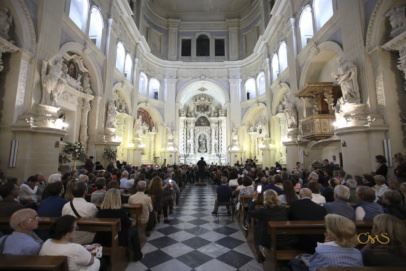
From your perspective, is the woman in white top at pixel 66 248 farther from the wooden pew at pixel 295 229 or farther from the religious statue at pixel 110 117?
the religious statue at pixel 110 117

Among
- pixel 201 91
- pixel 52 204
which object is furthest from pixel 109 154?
pixel 201 91

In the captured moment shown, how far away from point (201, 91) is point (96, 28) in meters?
11.3

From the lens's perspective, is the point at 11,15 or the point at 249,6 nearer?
the point at 11,15

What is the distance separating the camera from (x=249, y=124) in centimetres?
1739

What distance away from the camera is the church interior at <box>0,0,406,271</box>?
87.6 inches

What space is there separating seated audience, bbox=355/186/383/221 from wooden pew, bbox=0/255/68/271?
9.28ft

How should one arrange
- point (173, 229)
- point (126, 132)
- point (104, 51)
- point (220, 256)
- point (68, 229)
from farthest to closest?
point (126, 132), point (104, 51), point (173, 229), point (220, 256), point (68, 229)

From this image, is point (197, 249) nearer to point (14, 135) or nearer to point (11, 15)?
point (14, 135)

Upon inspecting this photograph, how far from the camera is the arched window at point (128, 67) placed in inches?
512

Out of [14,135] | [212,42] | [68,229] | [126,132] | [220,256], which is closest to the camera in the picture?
[68,229]

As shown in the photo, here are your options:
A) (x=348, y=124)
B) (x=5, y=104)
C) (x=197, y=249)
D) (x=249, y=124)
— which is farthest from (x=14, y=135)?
(x=249, y=124)

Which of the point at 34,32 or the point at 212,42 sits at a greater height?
the point at 212,42

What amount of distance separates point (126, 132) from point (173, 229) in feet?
31.3

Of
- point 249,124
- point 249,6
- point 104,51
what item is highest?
point 249,6
